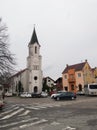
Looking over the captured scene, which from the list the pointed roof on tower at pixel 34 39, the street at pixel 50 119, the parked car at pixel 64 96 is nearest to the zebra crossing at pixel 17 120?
the street at pixel 50 119

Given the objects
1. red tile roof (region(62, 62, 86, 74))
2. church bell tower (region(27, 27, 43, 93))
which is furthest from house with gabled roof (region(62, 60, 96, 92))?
church bell tower (region(27, 27, 43, 93))

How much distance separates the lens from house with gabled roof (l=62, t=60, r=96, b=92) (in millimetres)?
76188

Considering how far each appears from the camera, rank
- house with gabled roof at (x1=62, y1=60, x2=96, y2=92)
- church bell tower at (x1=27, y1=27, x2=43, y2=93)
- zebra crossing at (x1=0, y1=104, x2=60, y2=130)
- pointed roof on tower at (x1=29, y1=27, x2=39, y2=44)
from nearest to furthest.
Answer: zebra crossing at (x1=0, y1=104, x2=60, y2=130), house with gabled roof at (x1=62, y1=60, x2=96, y2=92), church bell tower at (x1=27, y1=27, x2=43, y2=93), pointed roof on tower at (x1=29, y1=27, x2=39, y2=44)

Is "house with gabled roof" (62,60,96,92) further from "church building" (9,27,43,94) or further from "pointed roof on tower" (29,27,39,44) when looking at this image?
"pointed roof on tower" (29,27,39,44)

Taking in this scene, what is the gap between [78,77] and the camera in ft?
253

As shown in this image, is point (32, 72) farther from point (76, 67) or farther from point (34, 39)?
point (76, 67)

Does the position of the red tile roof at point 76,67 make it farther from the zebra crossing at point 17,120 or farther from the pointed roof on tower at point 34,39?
the zebra crossing at point 17,120

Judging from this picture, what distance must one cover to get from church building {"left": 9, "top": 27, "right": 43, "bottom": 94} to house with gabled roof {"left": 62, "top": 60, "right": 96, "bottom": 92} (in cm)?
1035

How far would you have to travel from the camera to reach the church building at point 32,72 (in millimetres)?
87125

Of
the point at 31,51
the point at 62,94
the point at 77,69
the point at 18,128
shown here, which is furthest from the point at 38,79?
the point at 18,128

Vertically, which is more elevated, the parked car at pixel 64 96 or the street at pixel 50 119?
the parked car at pixel 64 96

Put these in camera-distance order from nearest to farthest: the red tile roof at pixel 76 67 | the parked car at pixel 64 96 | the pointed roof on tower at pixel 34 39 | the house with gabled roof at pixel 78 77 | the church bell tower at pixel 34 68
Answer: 1. the parked car at pixel 64 96
2. the house with gabled roof at pixel 78 77
3. the red tile roof at pixel 76 67
4. the church bell tower at pixel 34 68
5. the pointed roof on tower at pixel 34 39

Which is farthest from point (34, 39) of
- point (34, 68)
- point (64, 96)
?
point (64, 96)

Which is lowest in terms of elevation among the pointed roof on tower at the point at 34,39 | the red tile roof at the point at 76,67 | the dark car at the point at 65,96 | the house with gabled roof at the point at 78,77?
the dark car at the point at 65,96
